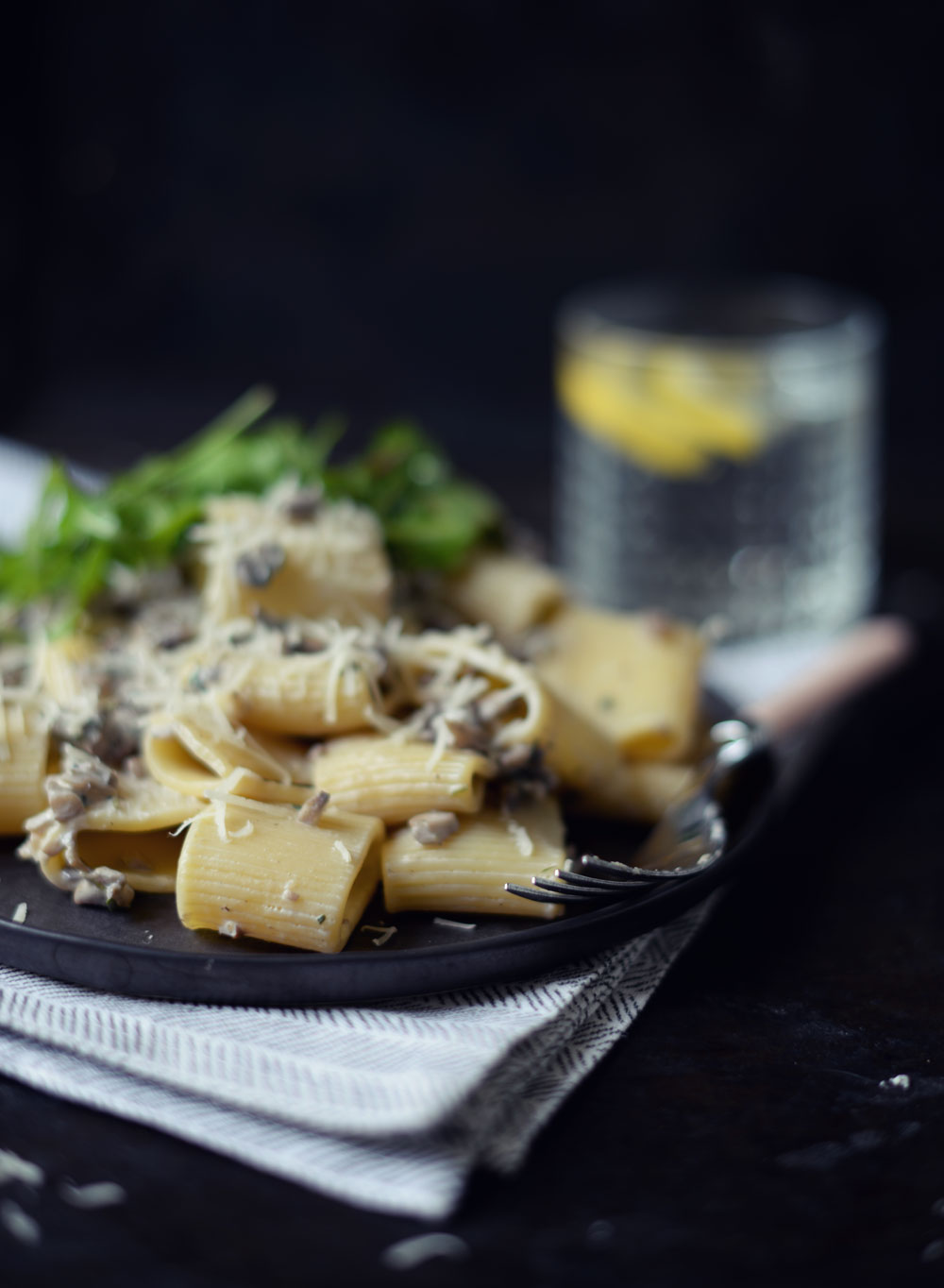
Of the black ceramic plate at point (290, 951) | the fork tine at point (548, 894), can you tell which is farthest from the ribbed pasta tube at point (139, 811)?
the fork tine at point (548, 894)

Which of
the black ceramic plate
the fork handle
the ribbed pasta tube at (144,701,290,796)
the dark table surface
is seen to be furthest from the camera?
the fork handle

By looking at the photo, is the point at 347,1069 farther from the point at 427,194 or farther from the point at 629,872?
the point at 427,194

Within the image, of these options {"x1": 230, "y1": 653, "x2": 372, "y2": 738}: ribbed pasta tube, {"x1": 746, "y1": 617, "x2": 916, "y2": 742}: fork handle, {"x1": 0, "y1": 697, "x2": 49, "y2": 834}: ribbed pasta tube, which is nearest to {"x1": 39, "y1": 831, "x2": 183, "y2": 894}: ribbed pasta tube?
{"x1": 0, "y1": 697, "x2": 49, "y2": 834}: ribbed pasta tube

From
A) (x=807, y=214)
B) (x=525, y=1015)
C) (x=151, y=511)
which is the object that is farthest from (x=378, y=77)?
(x=525, y=1015)

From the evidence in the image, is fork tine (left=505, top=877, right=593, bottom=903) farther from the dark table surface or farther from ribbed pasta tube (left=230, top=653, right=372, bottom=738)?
ribbed pasta tube (left=230, top=653, right=372, bottom=738)

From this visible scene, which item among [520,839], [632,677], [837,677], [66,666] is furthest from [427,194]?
[520,839]

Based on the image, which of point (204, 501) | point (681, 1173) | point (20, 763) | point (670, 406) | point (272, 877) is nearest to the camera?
point (681, 1173)
